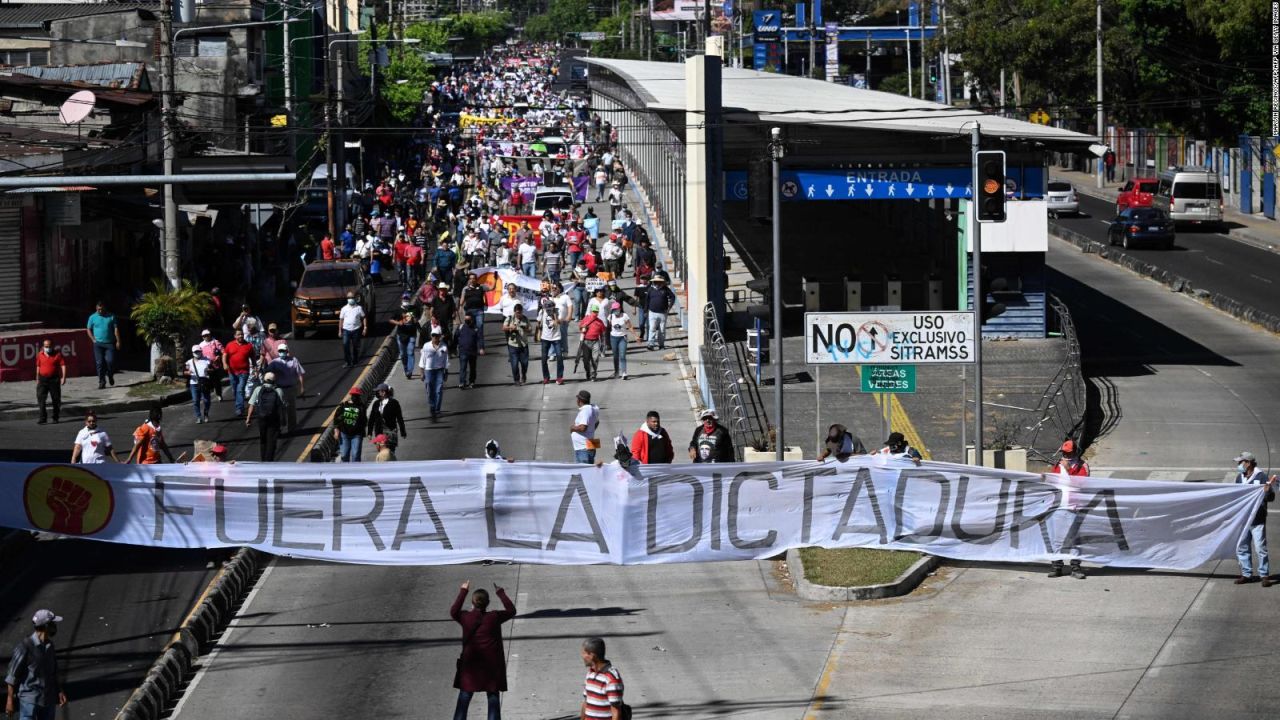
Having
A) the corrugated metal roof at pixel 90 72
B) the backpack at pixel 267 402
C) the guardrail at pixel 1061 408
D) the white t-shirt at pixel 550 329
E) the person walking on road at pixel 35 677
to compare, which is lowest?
the person walking on road at pixel 35 677

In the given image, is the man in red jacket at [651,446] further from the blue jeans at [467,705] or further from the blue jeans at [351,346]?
the blue jeans at [351,346]

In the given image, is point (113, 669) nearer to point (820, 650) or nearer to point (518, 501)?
point (518, 501)

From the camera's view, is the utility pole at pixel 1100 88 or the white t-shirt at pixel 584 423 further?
the utility pole at pixel 1100 88

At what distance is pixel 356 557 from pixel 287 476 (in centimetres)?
111

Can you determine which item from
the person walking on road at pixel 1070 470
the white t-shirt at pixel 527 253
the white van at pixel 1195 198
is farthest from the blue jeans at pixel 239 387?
the white van at pixel 1195 198

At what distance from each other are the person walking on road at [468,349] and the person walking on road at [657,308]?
3.93 m

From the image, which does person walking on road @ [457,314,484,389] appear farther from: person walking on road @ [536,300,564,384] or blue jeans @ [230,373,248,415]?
blue jeans @ [230,373,248,415]

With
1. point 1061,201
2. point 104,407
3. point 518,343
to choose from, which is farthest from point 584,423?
point 1061,201

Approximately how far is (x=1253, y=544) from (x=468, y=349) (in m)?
16.1

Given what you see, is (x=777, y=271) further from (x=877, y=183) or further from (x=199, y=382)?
(x=199, y=382)

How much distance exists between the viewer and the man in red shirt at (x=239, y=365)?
29.7 meters

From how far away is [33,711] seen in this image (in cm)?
1408

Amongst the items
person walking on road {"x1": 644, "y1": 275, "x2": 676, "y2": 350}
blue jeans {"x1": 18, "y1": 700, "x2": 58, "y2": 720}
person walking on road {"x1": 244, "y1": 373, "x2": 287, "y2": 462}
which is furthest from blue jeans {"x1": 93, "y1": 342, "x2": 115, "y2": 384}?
blue jeans {"x1": 18, "y1": 700, "x2": 58, "y2": 720}

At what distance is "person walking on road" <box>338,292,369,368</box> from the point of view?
1319 inches
